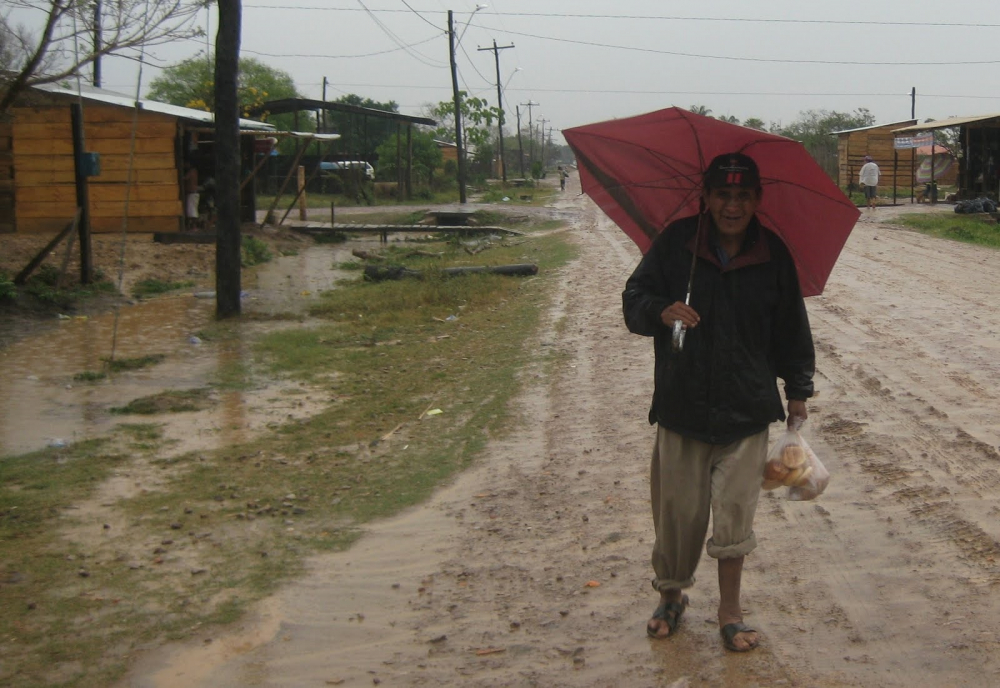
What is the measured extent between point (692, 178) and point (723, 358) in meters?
0.78

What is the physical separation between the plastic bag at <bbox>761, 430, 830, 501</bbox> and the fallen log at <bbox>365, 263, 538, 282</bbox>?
39.1 feet

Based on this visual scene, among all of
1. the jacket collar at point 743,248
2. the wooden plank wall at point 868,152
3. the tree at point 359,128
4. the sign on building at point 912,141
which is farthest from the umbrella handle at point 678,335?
the tree at point 359,128

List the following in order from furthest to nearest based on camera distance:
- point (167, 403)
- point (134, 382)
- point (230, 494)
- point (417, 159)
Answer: point (417, 159) < point (134, 382) < point (167, 403) < point (230, 494)

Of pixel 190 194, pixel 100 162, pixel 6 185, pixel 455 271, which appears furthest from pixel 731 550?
pixel 190 194

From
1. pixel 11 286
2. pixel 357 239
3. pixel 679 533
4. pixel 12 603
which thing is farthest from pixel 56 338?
pixel 357 239

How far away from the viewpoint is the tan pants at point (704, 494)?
3.74m

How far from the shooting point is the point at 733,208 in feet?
12.3

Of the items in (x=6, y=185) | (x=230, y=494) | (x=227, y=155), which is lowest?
(x=230, y=494)

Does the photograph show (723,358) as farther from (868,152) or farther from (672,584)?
(868,152)

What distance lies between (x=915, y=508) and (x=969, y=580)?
0.82 metres

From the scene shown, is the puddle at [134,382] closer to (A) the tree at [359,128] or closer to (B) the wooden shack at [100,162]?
(B) the wooden shack at [100,162]

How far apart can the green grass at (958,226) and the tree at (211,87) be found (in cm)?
1816

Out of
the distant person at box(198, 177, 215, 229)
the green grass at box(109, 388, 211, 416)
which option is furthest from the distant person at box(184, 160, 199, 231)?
the green grass at box(109, 388, 211, 416)

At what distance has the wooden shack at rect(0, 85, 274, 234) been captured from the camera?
17312 mm
